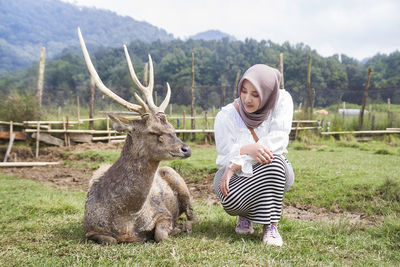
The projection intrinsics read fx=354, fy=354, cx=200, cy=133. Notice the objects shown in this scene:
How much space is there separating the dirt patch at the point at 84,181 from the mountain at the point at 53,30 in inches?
3625

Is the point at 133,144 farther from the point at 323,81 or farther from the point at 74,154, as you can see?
the point at 323,81

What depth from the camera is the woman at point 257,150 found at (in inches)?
129

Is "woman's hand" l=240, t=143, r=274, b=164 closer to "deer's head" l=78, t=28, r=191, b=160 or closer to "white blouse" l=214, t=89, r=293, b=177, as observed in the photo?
"white blouse" l=214, t=89, r=293, b=177

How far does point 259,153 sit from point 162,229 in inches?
48.6

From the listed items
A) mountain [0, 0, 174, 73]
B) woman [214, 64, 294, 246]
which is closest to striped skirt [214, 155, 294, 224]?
woman [214, 64, 294, 246]

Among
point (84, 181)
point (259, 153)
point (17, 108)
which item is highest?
point (17, 108)

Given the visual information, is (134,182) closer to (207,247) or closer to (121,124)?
(121,124)

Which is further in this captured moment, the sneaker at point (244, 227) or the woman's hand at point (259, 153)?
the sneaker at point (244, 227)

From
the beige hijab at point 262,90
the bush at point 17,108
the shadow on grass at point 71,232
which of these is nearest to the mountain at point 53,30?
the bush at point 17,108

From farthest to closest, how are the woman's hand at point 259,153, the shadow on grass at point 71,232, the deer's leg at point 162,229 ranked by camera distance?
the shadow on grass at point 71,232 → the deer's leg at point 162,229 → the woman's hand at point 259,153

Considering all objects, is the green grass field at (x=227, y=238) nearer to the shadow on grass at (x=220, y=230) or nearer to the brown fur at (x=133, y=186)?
the shadow on grass at (x=220, y=230)

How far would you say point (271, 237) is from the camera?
3.32m

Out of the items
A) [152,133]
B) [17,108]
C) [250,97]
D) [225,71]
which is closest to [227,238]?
[152,133]

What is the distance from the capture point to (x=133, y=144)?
3.41 m
